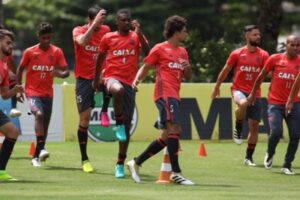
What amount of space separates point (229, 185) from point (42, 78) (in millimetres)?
4387

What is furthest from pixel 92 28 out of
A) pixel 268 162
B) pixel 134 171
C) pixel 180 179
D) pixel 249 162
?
pixel 249 162

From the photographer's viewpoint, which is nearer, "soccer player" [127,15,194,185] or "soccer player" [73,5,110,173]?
"soccer player" [127,15,194,185]

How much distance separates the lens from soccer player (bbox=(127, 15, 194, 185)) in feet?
52.5

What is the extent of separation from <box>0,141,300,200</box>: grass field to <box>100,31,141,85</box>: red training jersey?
1.45m

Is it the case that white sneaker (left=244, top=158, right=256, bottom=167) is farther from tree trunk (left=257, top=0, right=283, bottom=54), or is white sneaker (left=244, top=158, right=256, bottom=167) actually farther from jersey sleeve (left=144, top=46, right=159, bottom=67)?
tree trunk (left=257, top=0, right=283, bottom=54)

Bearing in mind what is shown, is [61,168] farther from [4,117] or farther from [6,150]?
[4,117]

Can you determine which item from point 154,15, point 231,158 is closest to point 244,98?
point 231,158

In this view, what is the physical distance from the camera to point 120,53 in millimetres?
17000

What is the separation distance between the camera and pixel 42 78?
63.6 ft

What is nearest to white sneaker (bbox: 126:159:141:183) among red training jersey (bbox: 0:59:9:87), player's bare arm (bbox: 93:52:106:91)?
player's bare arm (bbox: 93:52:106:91)

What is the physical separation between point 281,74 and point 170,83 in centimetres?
292

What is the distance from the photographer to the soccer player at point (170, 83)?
16016 millimetres

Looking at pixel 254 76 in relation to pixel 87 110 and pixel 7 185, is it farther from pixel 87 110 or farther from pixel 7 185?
pixel 7 185

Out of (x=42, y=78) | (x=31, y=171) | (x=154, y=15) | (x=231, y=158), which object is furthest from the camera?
(x=154, y=15)
